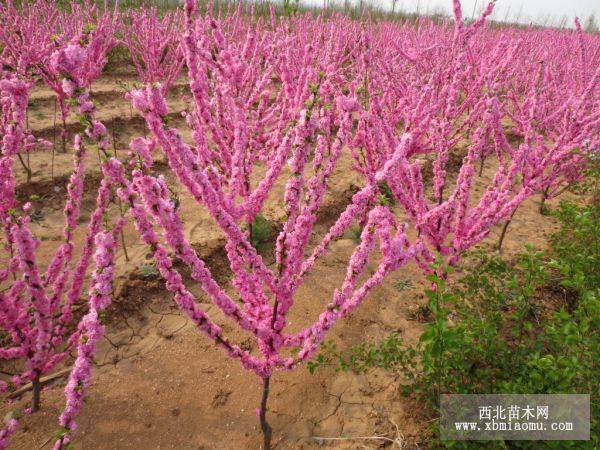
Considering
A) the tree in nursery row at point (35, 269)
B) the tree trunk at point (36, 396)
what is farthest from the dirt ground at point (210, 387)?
the tree in nursery row at point (35, 269)

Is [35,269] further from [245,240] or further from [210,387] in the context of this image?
[210,387]

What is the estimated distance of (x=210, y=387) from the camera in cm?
323

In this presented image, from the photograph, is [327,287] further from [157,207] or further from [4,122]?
[4,122]

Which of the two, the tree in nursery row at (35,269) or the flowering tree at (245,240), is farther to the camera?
the tree in nursery row at (35,269)

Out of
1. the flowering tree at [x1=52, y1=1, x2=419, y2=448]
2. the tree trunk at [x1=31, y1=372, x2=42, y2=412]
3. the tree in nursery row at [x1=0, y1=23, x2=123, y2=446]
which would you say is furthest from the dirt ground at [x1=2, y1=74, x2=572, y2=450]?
the tree in nursery row at [x1=0, y1=23, x2=123, y2=446]

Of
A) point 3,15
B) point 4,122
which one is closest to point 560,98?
point 4,122

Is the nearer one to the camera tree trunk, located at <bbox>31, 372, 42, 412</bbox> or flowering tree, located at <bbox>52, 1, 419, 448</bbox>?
flowering tree, located at <bbox>52, 1, 419, 448</bbox>

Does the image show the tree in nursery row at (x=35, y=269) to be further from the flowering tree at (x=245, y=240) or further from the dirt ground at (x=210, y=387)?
the flowering tree at (x=245, y=240)

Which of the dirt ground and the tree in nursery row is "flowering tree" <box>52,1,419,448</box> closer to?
the dirt ground

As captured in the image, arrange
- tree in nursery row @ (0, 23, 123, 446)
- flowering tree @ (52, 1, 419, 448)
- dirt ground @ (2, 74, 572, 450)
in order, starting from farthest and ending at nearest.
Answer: dirt ground @ (2, 74, 572, 450)
tree in nursery row @ (0, 23, 123, 446)
flowering tree @ (52, 1, 419, 448)

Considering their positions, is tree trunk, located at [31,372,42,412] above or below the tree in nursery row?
below

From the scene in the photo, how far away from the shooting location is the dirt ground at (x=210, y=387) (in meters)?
2.84

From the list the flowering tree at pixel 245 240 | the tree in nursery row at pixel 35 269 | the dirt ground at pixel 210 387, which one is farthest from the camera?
the dirt ground at pixel 210 387

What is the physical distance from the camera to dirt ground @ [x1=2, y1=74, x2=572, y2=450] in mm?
2836
